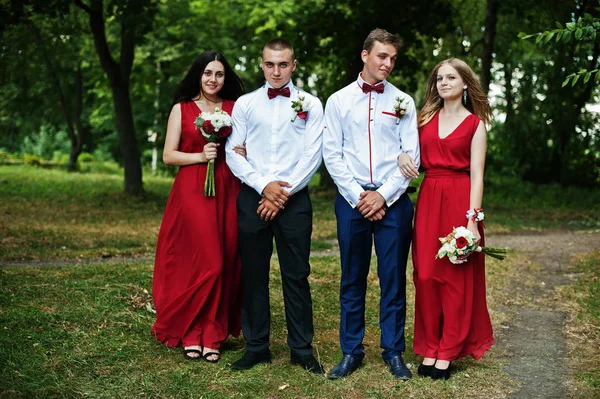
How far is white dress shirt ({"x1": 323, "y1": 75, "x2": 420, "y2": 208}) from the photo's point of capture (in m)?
5.42

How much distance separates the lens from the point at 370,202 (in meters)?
5.29

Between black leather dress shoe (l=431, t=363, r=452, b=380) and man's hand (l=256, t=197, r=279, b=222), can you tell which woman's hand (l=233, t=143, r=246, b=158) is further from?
black leather dress shoe (l=431, t=363, r=452, b=380)

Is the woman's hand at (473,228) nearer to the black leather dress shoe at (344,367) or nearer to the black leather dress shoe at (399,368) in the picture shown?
the black leather dress shoe at (399,368)

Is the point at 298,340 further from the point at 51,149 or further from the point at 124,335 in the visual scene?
the point at 51,149

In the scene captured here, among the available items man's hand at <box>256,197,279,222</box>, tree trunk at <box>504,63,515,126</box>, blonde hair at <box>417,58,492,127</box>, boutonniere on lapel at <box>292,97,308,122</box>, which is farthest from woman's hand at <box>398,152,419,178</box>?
tree trunk at <box>504,63,515,126</box>

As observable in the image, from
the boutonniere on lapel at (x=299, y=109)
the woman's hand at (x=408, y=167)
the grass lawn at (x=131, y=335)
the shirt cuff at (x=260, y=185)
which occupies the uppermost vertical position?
the boutonniere on lapel at (x=299, y=109)

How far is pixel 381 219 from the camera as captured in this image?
5.43m

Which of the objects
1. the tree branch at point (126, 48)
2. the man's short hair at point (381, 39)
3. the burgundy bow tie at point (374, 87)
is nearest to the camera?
the man's short hair at point (381, 39)

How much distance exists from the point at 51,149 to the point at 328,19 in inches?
1092

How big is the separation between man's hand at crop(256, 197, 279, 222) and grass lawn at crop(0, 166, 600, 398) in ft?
3.86

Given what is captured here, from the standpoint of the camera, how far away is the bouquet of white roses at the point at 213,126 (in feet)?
18.6

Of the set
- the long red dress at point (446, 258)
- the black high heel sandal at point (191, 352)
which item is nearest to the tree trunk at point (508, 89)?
the long red dress at point (446, 258)

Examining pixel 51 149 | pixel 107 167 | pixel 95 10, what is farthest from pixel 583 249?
pixel 51 149

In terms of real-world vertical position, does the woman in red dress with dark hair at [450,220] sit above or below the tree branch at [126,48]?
below
